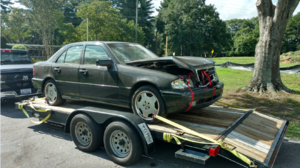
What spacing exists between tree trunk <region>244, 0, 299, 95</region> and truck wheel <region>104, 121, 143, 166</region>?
21.6ft

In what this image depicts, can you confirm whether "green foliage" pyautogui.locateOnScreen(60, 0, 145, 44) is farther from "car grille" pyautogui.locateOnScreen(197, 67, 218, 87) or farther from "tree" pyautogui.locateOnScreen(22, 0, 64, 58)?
"car grille" pyautogui.locateOnScreen(197, 67, 218, 87)

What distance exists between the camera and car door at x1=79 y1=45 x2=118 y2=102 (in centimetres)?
436

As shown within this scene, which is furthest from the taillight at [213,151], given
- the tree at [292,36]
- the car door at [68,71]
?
the tree at [292,36]

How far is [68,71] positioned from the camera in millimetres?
5012

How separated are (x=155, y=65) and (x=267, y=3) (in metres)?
6.37

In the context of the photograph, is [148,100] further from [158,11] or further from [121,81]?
[158,11]

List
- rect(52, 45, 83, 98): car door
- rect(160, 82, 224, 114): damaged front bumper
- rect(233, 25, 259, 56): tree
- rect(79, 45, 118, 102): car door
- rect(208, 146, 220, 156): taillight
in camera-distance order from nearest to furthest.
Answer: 1. rect(208, 146, 220, 156): taillight
2. rect(160, 82, 224, 114): damaged front bumper
3. rect(79, 45, 118, 102): car door
4. rect(52, 45, 83, 98): car door
5. rect(233, 25, 259, 56): tree

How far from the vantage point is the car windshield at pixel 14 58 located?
882cm

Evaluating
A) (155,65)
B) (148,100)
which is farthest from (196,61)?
(148,100)

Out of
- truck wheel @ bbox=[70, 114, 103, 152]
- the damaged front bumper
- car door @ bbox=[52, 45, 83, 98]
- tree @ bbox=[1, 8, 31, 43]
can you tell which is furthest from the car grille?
tree @ bbox=[1, 8, 31, 43]

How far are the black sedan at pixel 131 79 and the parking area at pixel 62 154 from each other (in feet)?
2.42

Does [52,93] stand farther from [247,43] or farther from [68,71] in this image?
[247,43]

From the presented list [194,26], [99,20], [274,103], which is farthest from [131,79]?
[194,26]

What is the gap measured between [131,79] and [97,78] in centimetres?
84
